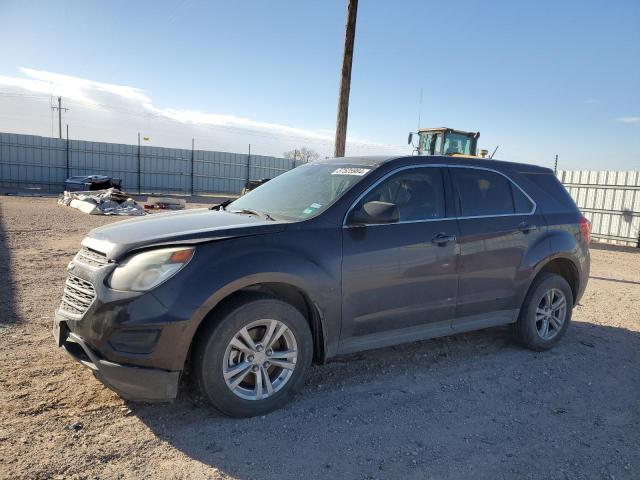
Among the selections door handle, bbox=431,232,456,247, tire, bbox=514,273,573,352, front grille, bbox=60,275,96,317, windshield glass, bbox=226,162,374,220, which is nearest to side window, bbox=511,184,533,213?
tire, bbox=514,273,573,352

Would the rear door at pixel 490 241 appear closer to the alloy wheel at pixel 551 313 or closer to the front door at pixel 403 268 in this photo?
the front door at pixel 403 268

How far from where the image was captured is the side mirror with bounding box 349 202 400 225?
147 inches

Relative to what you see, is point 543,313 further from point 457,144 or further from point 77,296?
point 457,144

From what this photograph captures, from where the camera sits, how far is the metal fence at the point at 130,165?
1172 inches

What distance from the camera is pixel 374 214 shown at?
3748mm

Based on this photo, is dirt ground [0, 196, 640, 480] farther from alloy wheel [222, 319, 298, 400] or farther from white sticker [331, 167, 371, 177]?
white sticker [331, 167, 371, 177]

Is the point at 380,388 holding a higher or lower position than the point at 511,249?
lower

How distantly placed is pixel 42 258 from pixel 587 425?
8273 mm

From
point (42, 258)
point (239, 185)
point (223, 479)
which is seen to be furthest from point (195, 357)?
point (239, 185)

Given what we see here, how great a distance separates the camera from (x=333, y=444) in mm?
3217

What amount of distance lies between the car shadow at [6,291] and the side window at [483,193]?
463 centimetres

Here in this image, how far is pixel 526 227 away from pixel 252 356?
3023 mm

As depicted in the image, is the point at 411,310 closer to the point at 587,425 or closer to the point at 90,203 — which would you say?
the point at 587,425

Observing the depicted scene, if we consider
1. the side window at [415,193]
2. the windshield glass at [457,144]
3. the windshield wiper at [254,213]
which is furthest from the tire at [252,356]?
the windshield glass at [457,144]
